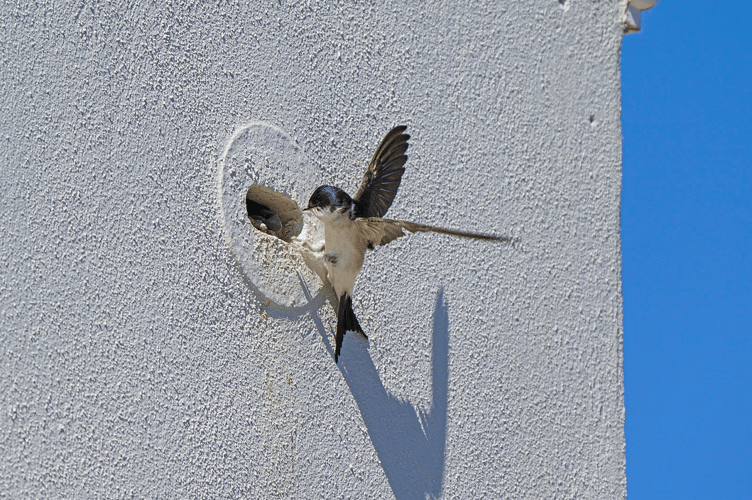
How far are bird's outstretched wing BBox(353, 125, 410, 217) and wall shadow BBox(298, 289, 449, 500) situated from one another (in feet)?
0.94

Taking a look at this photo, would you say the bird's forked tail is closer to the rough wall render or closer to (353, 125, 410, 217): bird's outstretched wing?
the rough wall render

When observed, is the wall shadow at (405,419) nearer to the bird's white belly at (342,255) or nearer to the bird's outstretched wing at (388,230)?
the bird's white belly at (342,255)

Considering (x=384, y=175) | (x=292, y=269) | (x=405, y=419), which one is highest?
(x=384, y=175)

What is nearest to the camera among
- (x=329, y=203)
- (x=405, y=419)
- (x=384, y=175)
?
(x=329, y=203)

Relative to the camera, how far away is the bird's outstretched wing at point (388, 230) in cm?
181

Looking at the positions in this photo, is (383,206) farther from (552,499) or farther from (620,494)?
(620,494)

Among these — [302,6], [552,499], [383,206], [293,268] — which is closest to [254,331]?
[293,268]

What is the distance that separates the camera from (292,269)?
2055mm

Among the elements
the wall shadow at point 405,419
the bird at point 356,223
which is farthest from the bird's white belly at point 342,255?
the wall shadow at point 405,419

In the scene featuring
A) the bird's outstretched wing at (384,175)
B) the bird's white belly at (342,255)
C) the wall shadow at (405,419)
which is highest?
the bird's outstretched wing at (384,175)

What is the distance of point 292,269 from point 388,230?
314 mm

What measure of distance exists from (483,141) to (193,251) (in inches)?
45.7

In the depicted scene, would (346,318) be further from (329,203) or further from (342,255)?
(329,203)

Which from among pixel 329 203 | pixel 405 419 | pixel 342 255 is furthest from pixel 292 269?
pixel 405 419
